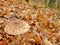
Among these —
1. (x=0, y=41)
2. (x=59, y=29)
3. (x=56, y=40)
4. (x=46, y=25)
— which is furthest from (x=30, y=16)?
(x=0, y=41)

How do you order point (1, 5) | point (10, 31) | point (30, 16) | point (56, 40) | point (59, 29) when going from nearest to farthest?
point (10, 31) < point (56, 40) < point (59, 29) < point (30, 16) < point (1, 5)

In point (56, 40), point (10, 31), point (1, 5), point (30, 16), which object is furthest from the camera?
point (1, 5)

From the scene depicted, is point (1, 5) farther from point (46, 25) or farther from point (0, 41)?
point (0, 41)

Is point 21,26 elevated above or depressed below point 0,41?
above

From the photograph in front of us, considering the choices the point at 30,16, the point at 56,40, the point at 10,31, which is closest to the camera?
the point at 10,31

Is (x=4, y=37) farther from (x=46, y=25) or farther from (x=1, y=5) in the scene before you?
(x=1, y=5)

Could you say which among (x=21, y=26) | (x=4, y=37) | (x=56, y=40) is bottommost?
(x=56, y=40)

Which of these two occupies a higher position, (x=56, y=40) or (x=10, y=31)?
(x=10, y=31)

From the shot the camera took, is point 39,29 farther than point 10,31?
Yes

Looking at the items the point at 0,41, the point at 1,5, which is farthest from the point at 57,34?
the point at 1,5
